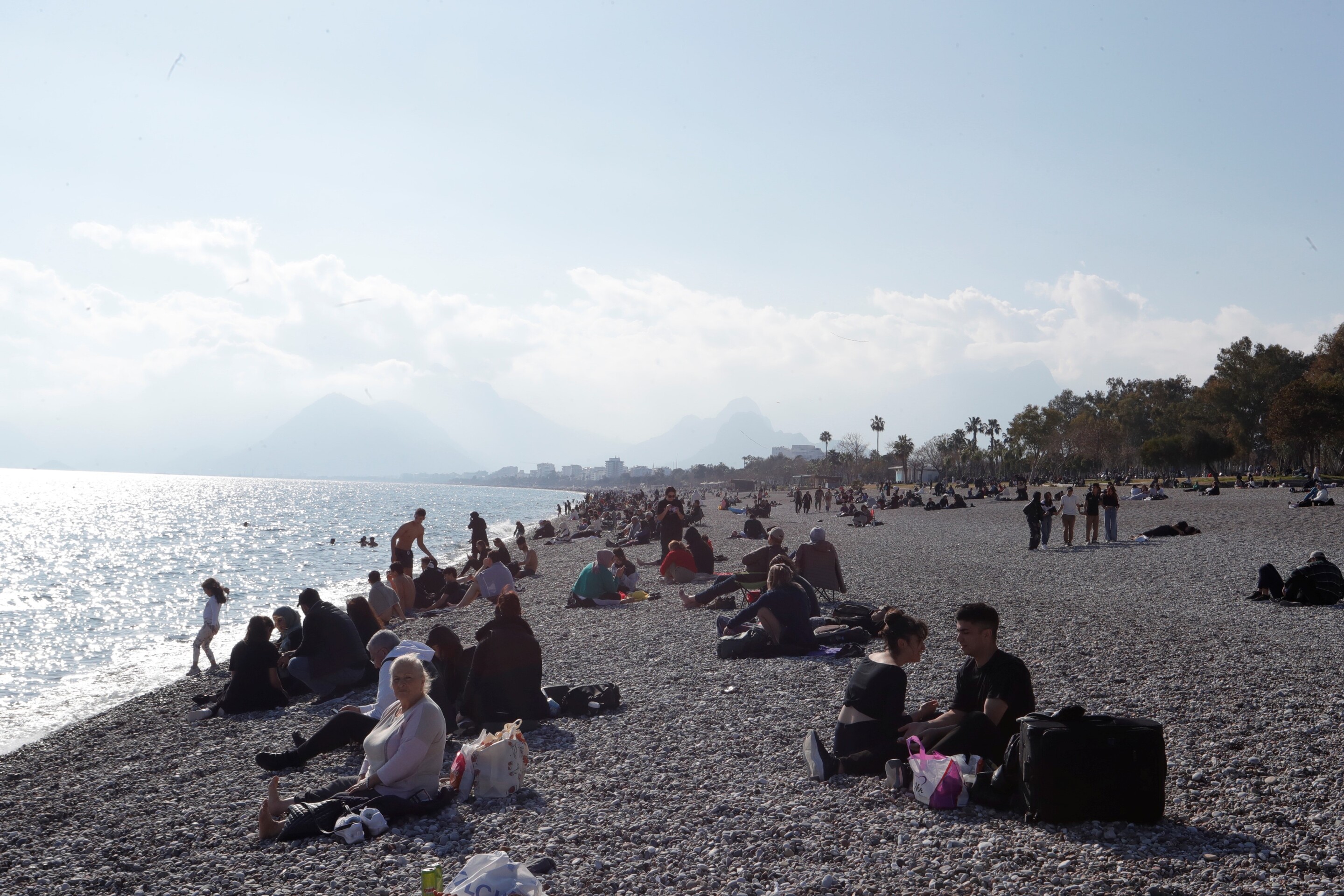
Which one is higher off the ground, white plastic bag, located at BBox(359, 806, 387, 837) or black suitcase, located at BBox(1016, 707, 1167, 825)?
black suitcase, located at BBox(1016, 707, 1167, 825)

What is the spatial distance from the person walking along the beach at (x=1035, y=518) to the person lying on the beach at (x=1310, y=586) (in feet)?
34.1

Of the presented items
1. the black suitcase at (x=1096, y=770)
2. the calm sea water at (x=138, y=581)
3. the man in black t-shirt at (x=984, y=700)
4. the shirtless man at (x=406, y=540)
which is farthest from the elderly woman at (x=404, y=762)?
the shirtless man at (x=406, y=540)

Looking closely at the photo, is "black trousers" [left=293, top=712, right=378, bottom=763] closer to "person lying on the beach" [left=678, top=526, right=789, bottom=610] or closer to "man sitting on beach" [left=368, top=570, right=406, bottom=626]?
"man sitting on beach" [left=368, top=570, right=406, bottom=626]

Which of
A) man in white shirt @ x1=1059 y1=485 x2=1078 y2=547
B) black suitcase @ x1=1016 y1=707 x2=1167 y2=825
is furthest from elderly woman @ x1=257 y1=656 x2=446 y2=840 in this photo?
man in white shirt @ x1=1059 y1=485 x2=1078 y2=547

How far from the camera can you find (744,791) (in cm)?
589

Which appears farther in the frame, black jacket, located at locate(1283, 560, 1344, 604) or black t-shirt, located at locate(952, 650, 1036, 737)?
black jacket, located at locate(1283, 560, 1344, 604)

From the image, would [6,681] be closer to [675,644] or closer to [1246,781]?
[675,644]

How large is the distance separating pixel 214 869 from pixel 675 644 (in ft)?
23.2

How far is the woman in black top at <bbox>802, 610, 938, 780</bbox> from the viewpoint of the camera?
5.61m

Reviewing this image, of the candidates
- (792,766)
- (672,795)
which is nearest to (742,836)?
(672,795)

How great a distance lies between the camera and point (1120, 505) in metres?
40.0

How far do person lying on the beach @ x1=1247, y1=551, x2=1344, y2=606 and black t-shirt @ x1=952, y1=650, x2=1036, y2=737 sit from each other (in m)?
10.5

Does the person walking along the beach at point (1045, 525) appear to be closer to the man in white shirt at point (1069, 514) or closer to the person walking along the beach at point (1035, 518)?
the person walking along the beach at point (1035, 518)

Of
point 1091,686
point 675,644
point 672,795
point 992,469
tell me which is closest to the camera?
point 672,795
